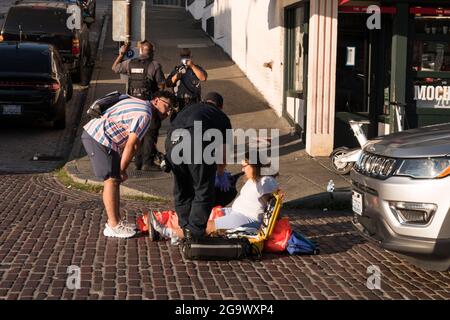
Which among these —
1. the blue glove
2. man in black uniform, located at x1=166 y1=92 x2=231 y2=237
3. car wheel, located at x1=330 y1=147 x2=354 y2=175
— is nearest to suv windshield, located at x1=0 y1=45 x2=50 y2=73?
car wheel, located at x1=330 y1=147 x2=354 y2=175

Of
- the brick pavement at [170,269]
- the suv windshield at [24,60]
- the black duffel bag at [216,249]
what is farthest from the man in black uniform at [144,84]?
the black duffel bag at [216,249]

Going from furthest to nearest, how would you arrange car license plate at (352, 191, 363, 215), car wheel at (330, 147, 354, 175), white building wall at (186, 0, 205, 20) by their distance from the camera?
white building wall at (186, 0, 205, 20) → car wheel at (330, 147, 354, 175) → car license plate at (352, 191, 363, 215)

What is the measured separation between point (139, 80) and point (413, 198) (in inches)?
242

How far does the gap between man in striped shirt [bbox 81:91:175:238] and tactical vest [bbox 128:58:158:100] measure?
3.44 m

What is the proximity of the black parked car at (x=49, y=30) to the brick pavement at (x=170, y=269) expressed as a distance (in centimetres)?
973

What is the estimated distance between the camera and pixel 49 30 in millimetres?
18375

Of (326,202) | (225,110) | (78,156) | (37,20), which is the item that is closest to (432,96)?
(326,202)

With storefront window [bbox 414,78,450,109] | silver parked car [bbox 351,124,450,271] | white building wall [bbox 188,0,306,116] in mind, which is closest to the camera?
silver parked car [bbox 351,124,450,271]

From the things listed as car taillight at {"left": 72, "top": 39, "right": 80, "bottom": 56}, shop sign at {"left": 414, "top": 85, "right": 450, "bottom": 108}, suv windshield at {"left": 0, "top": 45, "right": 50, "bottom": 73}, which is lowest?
shop sign at {"left": 414, "top": 85, "right": 450, "bottom": 108}

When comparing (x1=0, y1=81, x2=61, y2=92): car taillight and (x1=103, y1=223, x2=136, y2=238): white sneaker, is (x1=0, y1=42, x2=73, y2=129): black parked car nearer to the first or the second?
(x1=0, y1=81, x2=61, y2=92): car taillight

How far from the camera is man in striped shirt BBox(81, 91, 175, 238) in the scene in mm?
7613

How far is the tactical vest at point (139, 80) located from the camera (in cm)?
1130

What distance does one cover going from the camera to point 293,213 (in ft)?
31.2
